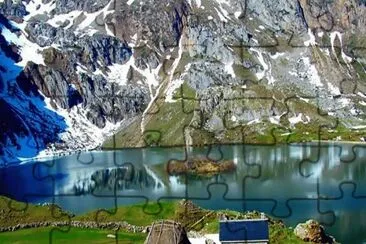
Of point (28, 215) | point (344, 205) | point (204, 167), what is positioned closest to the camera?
point (28, 215)

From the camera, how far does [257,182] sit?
66375 mm

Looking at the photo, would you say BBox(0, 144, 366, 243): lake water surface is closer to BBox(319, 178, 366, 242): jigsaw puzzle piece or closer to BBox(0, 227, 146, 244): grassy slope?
BBox(319, 178, 366, 242): jigsaw puzzle piece

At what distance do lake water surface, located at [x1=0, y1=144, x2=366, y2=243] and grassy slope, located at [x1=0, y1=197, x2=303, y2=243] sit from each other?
5.18ft

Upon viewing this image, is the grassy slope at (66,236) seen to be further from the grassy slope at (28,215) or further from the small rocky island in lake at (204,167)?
the small rocky island in lake at (204,167)

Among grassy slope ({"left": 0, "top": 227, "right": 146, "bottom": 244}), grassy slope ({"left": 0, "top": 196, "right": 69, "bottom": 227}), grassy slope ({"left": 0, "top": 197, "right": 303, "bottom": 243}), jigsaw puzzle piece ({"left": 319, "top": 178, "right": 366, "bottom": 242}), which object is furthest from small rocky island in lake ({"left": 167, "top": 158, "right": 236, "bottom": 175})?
grassy slope ({"left": 0, "top": 227, "right": 146, "bottom": 244})

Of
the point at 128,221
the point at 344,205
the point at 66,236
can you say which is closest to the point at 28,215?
the point at 66,236

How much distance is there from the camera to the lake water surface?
4759cm

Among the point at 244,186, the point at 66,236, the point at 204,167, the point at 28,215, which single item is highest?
the point at 244,186

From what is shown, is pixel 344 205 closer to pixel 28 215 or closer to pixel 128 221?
pixel 128 221

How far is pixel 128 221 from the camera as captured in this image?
1497 inches

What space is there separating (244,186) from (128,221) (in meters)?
8.42

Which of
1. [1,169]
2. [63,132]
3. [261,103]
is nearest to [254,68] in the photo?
[261,103]

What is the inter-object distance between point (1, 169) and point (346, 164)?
67.4 m

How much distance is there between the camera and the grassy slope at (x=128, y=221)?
110ft
